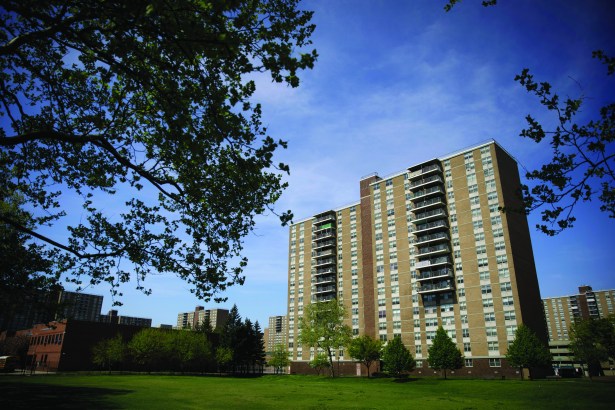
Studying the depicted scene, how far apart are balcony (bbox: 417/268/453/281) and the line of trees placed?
45394 millimetres

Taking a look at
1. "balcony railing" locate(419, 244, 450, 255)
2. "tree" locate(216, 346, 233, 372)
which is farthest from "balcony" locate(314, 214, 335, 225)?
"tree" locate(216, 346, 233, 372)

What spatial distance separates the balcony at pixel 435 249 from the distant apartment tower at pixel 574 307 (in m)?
128

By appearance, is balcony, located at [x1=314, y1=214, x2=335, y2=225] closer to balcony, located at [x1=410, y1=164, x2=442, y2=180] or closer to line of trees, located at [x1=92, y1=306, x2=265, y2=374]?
balcony, located at [x1=410, y1=164, x2=442, y2=180]

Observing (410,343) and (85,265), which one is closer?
(85,265)

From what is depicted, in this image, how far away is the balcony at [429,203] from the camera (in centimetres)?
7375

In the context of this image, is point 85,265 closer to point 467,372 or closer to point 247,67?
point 247,67

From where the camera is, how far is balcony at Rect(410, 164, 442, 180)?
3003 inches

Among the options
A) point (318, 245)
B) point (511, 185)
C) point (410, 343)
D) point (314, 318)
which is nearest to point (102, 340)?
point (314, 318)

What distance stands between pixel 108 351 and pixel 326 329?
40.9 m

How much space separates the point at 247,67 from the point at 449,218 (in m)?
72.6

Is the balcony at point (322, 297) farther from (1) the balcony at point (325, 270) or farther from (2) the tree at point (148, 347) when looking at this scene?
(2) the tree at point (148, 347)

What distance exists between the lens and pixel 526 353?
5141 centimetres

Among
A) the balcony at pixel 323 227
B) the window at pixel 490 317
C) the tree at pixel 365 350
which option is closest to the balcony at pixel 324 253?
the balcony at pixel 323 227

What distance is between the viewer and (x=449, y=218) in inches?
2896
